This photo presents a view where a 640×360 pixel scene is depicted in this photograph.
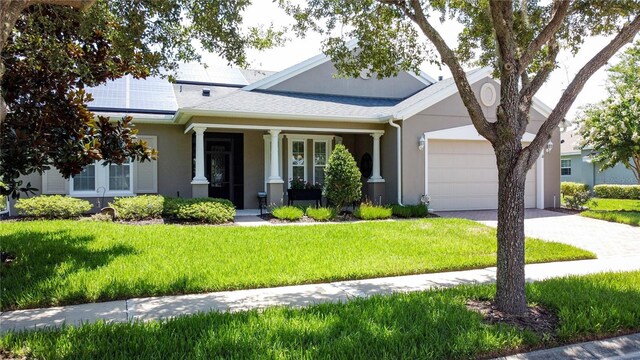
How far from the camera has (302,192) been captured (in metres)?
14.5

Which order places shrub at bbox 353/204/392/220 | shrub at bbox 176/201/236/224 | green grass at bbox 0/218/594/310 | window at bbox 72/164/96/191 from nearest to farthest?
green grass at bbox 0/218/594/310 < shrub at bbox 176/201/236/224 < shrub at bbox 353/204/392/220 < window at bbox 72/164/96/191

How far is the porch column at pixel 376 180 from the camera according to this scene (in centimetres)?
1478

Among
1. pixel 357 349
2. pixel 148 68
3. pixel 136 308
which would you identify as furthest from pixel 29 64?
pixel 357 349

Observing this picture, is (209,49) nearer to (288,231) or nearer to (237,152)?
(288,231)

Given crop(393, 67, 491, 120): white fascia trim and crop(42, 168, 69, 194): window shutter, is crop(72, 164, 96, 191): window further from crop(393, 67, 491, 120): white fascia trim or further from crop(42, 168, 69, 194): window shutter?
crop(393, 67, 491, 120): white fascia trim

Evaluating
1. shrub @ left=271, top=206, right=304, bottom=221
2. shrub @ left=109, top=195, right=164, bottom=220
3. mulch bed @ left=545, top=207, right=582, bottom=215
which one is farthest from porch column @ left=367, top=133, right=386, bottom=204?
shrub @ left=109, top=195, right=164, bottom=220

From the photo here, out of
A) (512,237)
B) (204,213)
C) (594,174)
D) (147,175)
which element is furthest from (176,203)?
(594,174)

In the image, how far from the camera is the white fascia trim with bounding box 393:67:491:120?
45.9 feet

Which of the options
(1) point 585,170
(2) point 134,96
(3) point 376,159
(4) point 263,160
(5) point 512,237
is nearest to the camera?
(5) point 512,237

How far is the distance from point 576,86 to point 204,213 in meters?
9.16

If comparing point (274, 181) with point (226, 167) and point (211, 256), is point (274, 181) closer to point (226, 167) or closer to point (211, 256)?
point (226, 167)

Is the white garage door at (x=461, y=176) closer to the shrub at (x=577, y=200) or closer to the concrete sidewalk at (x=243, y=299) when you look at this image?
the shrub at (x=577, y=200)

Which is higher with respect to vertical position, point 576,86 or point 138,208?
point 576,86

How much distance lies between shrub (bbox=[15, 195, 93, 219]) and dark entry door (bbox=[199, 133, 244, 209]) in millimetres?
4564
